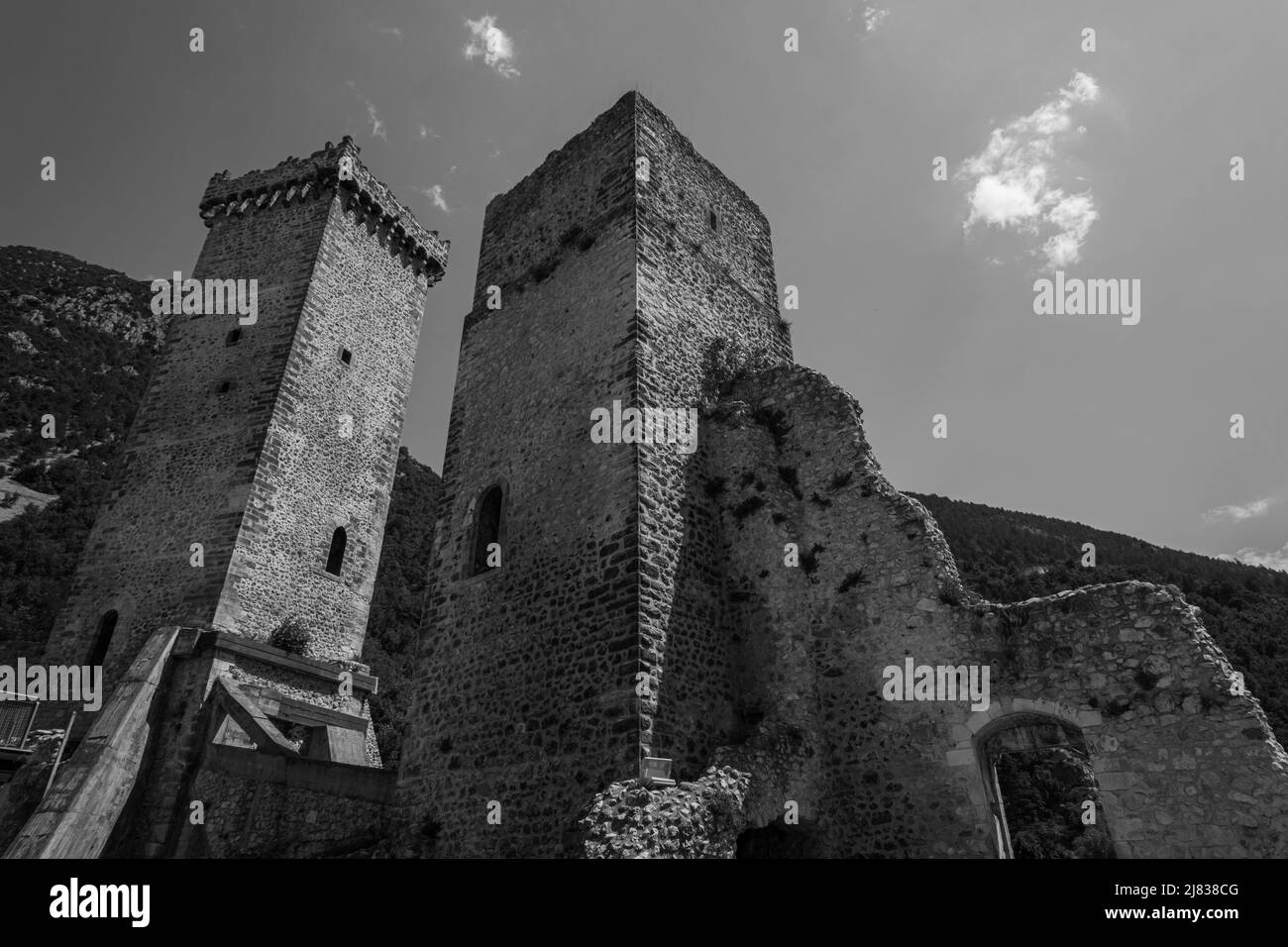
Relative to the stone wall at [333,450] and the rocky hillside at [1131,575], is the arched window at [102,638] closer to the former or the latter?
the stone wall at [333,450]

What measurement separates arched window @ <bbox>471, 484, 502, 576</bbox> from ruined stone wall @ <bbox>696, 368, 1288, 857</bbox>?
144 inches

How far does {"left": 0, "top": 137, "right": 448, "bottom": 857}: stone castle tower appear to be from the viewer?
512 inches

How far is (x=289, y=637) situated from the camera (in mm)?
16500

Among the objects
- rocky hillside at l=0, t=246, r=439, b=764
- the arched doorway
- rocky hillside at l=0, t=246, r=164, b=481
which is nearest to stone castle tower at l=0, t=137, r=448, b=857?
the arched doorway

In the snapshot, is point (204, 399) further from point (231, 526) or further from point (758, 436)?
point (758, 436)

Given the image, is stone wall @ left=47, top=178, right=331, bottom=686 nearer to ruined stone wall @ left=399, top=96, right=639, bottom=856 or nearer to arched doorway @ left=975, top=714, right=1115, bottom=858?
ruined stone wall @ left=399, top=96, right=639, bottom=856

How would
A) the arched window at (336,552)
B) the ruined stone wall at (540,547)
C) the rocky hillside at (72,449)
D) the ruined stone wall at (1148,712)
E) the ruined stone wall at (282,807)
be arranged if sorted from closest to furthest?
the ruined stone wall at (1148,712)
the ruined stone wall at (540,547)
the ruined stone wall at (282,807)
the arched window at (336,552)
the rocky hillside at (72,449)

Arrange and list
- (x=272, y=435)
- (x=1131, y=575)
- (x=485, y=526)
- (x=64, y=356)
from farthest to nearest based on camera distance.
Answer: (x=64, y=356) → (x=1131, y=575) → (x=272, y=435) → (x=485, y=526)

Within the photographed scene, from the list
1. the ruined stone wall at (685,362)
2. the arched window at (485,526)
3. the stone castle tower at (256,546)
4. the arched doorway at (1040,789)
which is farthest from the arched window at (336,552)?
the arched doorway at (1040,789)

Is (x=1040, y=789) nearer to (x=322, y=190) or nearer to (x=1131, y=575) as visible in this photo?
(x=1131, y=575)

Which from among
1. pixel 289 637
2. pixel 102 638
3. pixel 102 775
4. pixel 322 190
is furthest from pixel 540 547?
pixel 322 190

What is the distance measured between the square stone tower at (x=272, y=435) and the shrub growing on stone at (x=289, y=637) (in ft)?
0.80

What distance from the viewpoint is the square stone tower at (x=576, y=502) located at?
912cm

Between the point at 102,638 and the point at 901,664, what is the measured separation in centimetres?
1673
